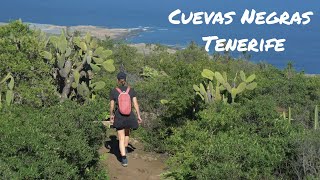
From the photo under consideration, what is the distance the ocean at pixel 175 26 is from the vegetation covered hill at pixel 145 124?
87.4 m

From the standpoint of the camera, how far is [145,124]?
10.6m

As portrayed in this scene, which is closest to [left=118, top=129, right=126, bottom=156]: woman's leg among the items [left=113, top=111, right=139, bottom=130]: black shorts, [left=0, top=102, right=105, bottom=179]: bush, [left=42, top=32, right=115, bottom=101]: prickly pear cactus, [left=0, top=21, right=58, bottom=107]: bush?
[left=113, top=111, right=139, bottom=130]: black shorts

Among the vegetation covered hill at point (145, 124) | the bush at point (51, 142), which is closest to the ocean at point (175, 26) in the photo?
the vegetation covered hill at point (145, 124)

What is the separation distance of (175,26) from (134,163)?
150m

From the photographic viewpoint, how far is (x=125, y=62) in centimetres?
3050

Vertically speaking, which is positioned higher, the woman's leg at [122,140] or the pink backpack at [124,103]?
the pink backpack at [124,103]

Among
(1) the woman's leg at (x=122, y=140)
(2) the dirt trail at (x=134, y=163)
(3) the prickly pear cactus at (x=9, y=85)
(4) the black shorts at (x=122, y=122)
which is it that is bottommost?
(2) the dirt trail at (x=134, y=163)

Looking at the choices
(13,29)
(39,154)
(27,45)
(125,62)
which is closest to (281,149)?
(39,154)

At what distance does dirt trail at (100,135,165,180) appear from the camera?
768cm

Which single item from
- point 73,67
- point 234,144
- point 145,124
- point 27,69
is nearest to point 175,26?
point 73,67

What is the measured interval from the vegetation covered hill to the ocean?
287ft

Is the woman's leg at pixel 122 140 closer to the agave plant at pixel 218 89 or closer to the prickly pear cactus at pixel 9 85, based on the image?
the prickly pear cactus at pixel 9 85

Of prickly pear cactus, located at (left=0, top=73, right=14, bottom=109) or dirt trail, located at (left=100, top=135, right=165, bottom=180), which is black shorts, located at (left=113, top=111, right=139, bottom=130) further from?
prickly pear cactus, located at (left=0, top=73, right=14, bottom=109)

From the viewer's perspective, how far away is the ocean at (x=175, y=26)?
367 feet
